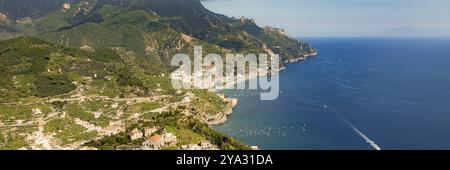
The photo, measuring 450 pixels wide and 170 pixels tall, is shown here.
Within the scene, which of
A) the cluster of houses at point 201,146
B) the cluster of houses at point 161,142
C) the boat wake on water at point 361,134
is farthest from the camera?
A: the boat wake on water at point 361,134

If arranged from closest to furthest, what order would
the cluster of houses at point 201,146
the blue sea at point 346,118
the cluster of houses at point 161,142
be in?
the cluster of houses at point 201,146
the cluster of houses at point 161,142
the blue sea at point 346,118

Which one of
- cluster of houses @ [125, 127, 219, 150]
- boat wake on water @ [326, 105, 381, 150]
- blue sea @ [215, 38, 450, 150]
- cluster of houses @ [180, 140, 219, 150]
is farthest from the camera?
blue sea @ [215, 38, 450, 150]

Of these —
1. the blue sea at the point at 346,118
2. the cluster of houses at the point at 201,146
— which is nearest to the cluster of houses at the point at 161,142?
the cluster of houses at the point at 201,146

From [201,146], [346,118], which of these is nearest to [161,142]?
[201,146]

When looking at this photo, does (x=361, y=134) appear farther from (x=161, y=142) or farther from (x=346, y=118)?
(x=161, y=142)

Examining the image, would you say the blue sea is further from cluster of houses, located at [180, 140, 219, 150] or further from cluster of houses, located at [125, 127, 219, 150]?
cluster of houses, located at [125, 127, 219, 150]

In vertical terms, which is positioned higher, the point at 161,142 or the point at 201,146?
the point at 161,142

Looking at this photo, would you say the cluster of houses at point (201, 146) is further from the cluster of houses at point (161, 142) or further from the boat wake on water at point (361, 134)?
the boat wake on water at point (361, 134)

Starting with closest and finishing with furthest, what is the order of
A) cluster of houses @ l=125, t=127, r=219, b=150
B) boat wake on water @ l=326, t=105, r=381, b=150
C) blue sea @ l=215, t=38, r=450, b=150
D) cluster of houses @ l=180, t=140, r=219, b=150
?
cluster of houses @ l=180, t=140, r=219, b=150, cluster of houses @ l=125, t=127, r=219, b=150, boat wake on water @ l=326, t=105, r=381, b=150, blue sea @ l=215, t=38, r=450, b=150

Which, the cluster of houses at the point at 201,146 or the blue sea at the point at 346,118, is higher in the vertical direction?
the cluster of houses at the point at 201,146

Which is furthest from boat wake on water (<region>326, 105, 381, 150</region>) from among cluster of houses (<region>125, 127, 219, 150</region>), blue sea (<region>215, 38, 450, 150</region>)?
cluster of houses (<region>125, 127, 219, 150</region>)
